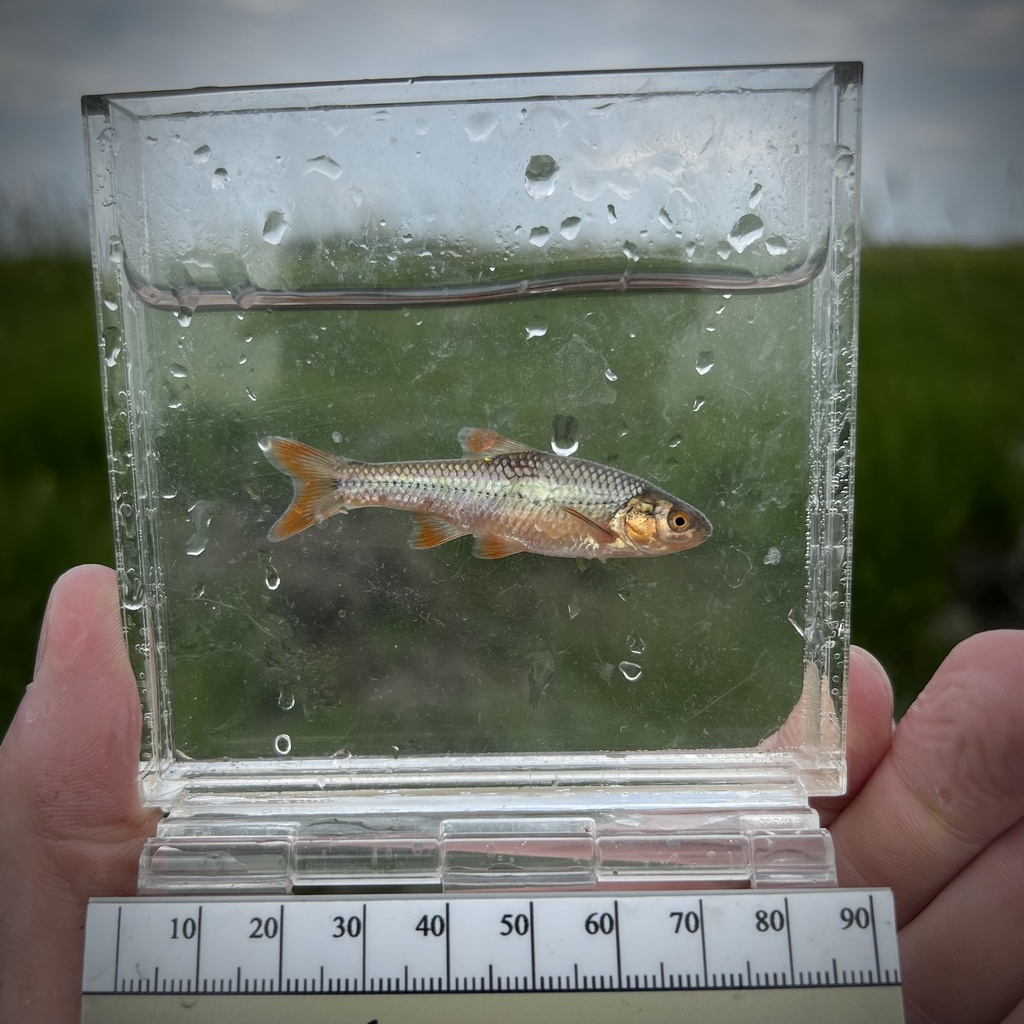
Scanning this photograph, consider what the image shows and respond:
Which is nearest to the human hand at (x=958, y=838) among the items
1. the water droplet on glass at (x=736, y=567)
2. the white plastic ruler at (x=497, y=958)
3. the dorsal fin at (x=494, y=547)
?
the white plastic ruler at (x=497, y=958)

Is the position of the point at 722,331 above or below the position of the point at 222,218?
below

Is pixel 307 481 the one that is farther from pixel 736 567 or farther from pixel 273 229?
pixel 736 567

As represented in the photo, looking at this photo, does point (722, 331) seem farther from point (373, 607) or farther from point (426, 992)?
point (426, 992)

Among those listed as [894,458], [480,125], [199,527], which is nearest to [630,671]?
[199,527]

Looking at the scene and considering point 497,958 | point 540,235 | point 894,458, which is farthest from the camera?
point 894,458

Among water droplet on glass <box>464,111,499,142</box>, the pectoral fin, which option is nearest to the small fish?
the pectoral fin

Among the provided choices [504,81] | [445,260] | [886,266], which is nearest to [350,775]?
[445,260]
